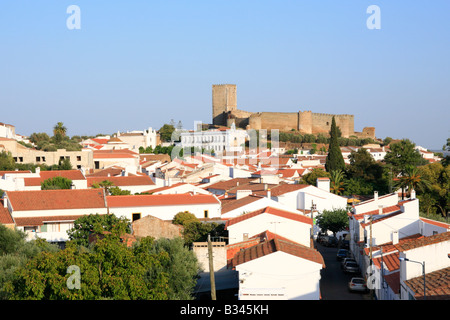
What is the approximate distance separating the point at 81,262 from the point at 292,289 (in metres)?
6.20

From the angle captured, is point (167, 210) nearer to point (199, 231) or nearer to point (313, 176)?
point (199, 231)

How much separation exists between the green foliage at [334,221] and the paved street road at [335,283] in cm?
547

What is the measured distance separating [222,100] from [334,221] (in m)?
83.2

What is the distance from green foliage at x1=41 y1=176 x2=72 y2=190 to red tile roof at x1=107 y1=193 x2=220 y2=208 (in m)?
9.59

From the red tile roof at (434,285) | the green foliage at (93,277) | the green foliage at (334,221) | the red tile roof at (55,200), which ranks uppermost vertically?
the green foliage at (93,277)

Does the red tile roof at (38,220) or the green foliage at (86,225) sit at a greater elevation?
the green foliage at (86,225)

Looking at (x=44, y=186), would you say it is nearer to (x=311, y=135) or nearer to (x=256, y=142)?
(x=256, y=142)

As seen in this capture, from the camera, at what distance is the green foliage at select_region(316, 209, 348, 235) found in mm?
33969

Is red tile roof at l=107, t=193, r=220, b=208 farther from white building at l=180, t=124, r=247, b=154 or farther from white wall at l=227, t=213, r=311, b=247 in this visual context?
white building at l=180, t=124, r=247, b=154

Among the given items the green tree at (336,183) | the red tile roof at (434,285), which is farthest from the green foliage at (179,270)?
the green tree at (336,183)

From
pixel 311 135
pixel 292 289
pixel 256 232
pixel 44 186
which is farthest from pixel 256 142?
pixel 292 289

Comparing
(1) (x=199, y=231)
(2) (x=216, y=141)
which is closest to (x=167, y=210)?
(1) (x=199, y=231)

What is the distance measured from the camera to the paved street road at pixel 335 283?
2017 cm

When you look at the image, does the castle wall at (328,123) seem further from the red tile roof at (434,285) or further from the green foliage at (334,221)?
the red tile roof at (434,285)
